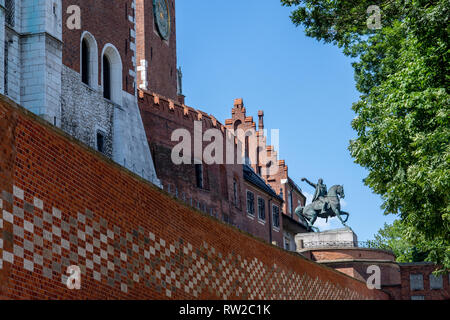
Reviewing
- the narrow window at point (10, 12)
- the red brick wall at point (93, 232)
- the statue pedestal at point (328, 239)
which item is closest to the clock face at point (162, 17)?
the statue pedestal at point (328, 239)

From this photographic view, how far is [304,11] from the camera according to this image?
792 inches

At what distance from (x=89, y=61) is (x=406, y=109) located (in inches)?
619

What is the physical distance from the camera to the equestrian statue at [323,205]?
1779 inches

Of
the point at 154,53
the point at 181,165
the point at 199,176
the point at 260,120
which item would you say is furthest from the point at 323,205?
the point at 260,120

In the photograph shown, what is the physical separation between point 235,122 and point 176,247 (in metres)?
56.4

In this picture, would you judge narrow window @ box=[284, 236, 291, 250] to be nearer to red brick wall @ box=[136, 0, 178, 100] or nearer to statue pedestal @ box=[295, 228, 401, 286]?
statue pedestal @ box=[295, 228, 401, 286]

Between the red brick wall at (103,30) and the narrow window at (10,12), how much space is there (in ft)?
8.47

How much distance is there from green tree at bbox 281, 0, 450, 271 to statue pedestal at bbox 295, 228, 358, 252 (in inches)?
772

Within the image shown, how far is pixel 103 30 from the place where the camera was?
32.1 m

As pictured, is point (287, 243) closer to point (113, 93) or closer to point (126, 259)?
point (113, 93)

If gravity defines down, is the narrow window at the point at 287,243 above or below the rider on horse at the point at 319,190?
below

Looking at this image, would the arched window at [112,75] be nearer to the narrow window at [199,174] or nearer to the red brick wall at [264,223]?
the narrow window at [199,174]

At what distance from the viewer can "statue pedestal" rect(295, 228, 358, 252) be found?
42131mm
